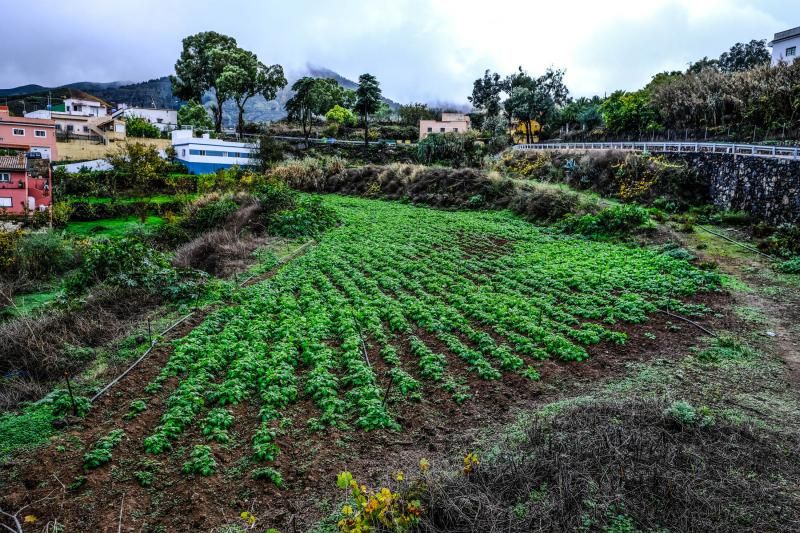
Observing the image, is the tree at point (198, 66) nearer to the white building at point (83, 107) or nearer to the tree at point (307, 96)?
the tree at point (307, 96)

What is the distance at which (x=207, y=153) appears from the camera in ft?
186

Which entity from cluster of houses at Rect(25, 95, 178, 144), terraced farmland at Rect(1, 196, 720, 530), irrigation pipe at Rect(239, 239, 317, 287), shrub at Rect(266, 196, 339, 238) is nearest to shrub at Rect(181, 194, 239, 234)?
shrub at Rect(266, 196, 339, 238)

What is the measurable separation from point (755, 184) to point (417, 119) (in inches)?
2927

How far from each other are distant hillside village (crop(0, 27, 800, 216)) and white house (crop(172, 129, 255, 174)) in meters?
0.11

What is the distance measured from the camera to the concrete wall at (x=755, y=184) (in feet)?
68.0

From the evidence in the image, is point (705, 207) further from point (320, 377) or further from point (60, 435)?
point (60, 435)

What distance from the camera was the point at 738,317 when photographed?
13883 mm

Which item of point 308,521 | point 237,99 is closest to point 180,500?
point 308,521

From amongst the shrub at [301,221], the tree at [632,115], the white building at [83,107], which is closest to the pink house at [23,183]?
the shrub at [301,221]

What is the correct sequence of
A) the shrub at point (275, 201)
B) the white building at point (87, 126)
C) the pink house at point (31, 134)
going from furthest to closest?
the white building at point (87, 126), the pink house at point (31, 134), the shrub at point (275, 201)

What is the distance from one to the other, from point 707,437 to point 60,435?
11031mm

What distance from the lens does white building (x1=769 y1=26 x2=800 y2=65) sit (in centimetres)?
4991

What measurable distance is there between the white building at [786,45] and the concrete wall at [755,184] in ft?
109

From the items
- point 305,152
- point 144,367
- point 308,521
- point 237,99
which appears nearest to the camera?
point 308,521
